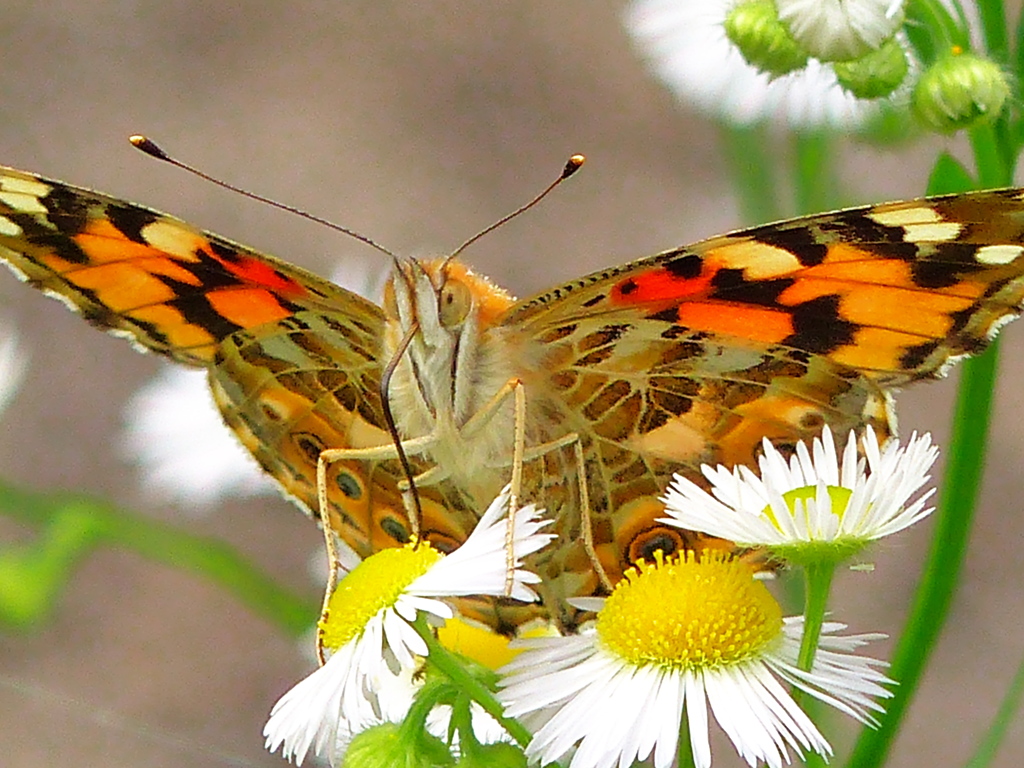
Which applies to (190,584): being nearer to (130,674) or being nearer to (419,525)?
(130,674)

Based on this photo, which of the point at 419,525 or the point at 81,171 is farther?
the point at 81,171

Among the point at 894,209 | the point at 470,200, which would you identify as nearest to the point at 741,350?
the point at 894,209

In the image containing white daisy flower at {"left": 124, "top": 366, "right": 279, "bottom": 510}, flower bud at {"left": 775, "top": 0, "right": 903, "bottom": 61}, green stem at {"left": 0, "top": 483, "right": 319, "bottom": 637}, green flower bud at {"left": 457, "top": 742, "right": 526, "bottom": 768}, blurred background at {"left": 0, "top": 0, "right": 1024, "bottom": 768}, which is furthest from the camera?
blurred background at {"left": 0, "top": 0, "right": 1024, "bottom": 768}

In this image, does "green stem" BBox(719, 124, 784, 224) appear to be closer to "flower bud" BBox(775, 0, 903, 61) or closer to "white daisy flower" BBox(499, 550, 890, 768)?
"flower bud" BBox(775, 0, 903, 61)

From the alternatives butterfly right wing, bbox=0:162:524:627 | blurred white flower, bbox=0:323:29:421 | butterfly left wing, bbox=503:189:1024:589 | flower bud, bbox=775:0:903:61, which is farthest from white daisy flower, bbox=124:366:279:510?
flower bud, bbox=775:0:903:61

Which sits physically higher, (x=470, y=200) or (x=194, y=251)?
(x=470, y=200)

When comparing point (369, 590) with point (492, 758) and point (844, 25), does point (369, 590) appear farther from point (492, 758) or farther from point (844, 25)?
point (844, 25)
